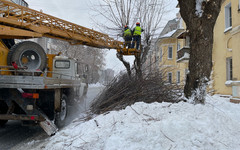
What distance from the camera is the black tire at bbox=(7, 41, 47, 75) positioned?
17.2 feet

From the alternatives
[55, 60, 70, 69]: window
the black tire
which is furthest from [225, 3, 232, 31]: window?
the black tire

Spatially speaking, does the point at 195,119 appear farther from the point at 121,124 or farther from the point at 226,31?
the point at 226,31

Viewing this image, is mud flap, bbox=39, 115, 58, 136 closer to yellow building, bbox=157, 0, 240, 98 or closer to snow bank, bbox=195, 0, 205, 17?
snow bank, bbox=195, 0, 205, 17

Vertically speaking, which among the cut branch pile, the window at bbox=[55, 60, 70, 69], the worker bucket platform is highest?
the worker bucket platform

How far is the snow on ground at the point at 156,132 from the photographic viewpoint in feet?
9.62

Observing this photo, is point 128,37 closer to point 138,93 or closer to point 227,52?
point 138,93

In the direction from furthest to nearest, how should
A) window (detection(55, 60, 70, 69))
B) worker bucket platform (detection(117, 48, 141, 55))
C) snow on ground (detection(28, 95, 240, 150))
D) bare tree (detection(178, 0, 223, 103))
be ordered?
worker bucket platform (detection(117, 48, 141, 55))
window (detection(55, 60, 70, 69))
bare tree (detection(178, 0, 223, 103))
snow on ground (detection(28, 95, 240, 150))

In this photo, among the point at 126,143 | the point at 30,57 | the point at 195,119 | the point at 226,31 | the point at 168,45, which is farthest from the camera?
the point at 168,45

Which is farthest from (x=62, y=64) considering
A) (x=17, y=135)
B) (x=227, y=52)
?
(x=227, y=52)

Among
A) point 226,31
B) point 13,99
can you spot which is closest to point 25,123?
point 13,99

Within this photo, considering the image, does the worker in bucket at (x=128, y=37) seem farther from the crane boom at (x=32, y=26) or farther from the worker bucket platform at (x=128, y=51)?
the crane boom at (x=32, y=26)

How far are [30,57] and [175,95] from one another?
4.77 metres

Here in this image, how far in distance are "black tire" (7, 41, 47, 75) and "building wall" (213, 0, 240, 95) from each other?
8538mm

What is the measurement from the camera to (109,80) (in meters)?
6.83
